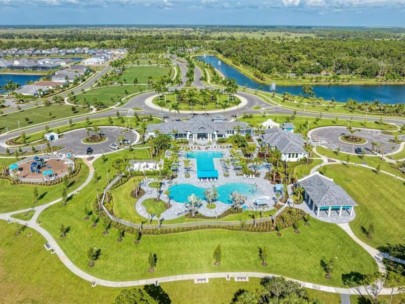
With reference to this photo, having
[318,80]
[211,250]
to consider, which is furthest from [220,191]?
[318,80]

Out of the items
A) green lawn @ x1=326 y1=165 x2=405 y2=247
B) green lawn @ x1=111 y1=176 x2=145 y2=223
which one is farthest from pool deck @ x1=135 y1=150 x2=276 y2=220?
green lawn @ x1=326 y1=165 x2=405 y2=247

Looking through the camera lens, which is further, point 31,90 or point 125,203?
point 31,90

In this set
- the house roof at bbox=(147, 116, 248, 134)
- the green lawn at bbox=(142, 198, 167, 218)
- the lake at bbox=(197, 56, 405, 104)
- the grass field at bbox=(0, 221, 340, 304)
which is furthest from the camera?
the lake at bbox=(197, 56, 405, 104)

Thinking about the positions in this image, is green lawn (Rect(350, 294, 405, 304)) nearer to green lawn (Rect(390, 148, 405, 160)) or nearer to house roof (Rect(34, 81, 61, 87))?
green lawn (Rect(390, 148, 405, 160))

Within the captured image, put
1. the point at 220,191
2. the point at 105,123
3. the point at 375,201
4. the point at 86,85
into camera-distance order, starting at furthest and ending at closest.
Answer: the point at 86,85 → the point at 105,123 → the point at 220,191 → the point at 375,201

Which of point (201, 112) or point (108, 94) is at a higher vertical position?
point (108, 94)

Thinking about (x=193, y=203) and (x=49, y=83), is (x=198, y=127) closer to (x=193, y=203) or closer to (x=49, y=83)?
(x=193, y=203)

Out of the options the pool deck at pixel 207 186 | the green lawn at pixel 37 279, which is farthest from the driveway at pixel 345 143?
the green lawn at pixel 37 279
